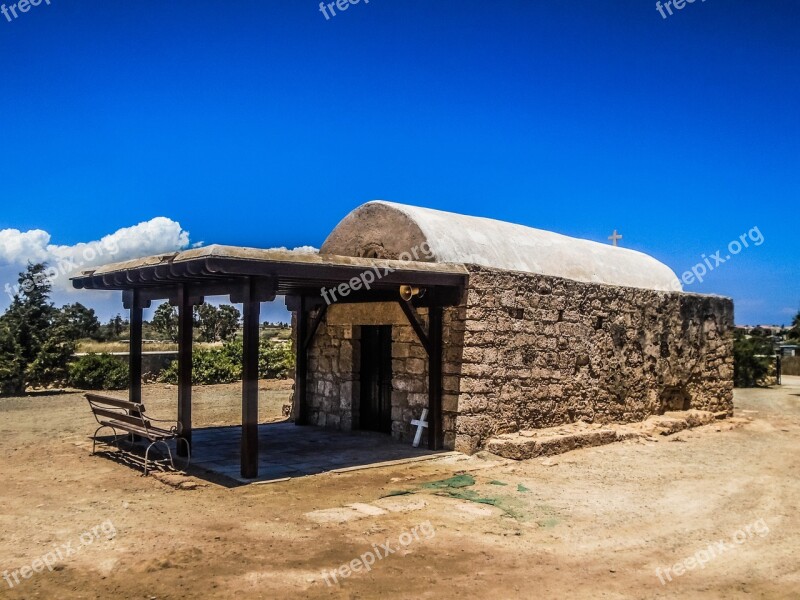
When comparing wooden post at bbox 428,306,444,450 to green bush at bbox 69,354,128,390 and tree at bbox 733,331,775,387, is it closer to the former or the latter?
green bush at bbox 69,354,128,390

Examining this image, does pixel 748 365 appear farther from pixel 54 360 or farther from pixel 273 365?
pixel 54 360

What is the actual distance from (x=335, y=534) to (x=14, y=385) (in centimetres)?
1376

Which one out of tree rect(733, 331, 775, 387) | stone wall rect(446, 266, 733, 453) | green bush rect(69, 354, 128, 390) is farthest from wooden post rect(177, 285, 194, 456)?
tree rect(733, 331, 775, 387)

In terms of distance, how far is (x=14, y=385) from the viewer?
16.4m

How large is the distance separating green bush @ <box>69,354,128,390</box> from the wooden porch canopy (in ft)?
24.3

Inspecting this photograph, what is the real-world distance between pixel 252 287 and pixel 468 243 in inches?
147

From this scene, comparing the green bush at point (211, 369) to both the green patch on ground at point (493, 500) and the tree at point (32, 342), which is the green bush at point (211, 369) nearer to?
the tree at point (32, 342)

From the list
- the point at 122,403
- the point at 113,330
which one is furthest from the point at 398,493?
the point at 113,330

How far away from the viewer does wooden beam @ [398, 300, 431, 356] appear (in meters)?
9.36

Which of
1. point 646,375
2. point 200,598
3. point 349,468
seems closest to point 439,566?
point 200,598

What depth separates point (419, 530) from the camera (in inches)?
231

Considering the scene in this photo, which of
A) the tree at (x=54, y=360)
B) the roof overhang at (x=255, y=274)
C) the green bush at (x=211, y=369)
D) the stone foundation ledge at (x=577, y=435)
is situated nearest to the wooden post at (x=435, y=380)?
the roof overhang at (x=255, y=274)

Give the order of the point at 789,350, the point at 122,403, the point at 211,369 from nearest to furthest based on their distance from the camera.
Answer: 1. the point at 122,403
2. the point at 211,369
3. the point at 789,350

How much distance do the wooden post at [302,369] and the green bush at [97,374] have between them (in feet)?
24.3
